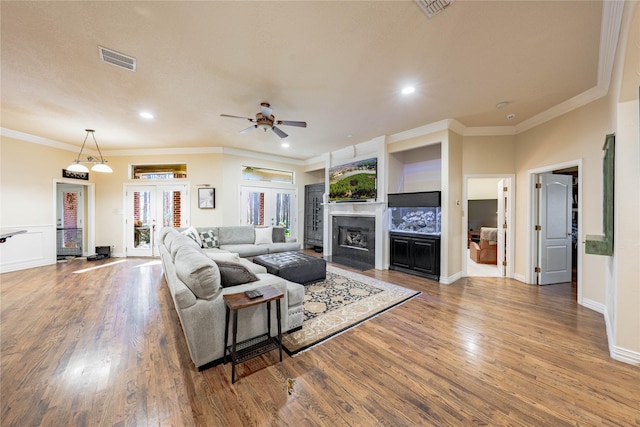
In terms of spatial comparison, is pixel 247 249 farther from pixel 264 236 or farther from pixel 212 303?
pixel 212 303

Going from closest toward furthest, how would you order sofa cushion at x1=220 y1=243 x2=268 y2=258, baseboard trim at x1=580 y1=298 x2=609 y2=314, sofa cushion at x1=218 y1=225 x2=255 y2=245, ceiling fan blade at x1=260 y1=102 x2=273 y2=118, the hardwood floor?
the hardwood floor < baseboard trim at x1=580 y1=298 x2=609 y2=314 < ceiling fan blade at x1=260 y1=102 x2=273 y2=118 < sofa cushion at x1=220 y1=243 x2=268 y2=258 < sofa cushion at x1=218 y1=225 x2=255 y2=245

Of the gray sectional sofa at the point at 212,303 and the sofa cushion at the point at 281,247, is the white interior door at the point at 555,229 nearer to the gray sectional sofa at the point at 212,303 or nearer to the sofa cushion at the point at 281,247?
the gray sectional sofa at the point at 212,303

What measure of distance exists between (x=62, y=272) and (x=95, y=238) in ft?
6.13

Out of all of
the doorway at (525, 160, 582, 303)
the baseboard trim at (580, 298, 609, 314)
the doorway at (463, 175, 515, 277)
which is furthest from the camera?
the doorway at (463, 175, 515, 277)

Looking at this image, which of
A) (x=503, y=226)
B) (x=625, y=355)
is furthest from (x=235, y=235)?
(x=625, y=355)

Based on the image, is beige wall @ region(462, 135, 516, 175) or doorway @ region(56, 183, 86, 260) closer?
beige wall @ region(462, 135, 516, 175)

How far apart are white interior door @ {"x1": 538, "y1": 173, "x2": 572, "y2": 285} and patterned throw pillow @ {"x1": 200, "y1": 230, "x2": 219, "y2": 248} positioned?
642cm

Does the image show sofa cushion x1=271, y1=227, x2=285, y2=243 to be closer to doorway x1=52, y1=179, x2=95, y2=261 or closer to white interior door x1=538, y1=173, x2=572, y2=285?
doorway x1=52, y1=179, x2=95, y2=261

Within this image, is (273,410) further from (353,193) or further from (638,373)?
(353,193)

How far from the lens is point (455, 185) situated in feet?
14.4

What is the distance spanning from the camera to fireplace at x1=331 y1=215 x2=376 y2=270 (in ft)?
17.7

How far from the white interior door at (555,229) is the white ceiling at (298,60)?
1372 millimetres

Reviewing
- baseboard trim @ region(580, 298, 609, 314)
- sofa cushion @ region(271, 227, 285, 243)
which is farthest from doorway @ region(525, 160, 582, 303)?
sofa cushion @ region(271, 227, 285, 243)

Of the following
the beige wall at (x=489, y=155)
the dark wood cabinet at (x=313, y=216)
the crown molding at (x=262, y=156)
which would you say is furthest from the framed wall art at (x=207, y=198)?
the beige wall at (x=489, y=155)
